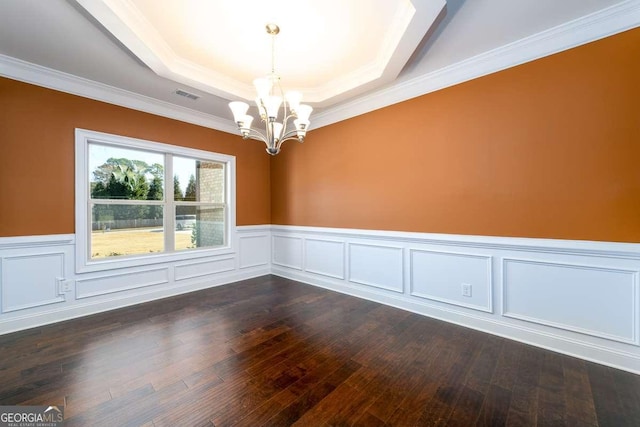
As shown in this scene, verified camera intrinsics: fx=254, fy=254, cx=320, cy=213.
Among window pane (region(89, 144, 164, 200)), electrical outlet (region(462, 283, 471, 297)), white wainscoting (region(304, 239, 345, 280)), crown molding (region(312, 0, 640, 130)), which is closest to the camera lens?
crown molding (region(312, 0, 640, 130))

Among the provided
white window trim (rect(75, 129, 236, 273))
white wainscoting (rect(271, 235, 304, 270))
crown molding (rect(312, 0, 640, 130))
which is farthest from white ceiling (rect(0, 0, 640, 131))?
white wainscoting (rect(271, 235, 304, 270))

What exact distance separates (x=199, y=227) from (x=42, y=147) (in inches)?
78.9

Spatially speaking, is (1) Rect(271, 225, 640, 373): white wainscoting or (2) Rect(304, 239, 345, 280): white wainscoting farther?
(2) Rect(304, 239, 345, 280): white wainscoting

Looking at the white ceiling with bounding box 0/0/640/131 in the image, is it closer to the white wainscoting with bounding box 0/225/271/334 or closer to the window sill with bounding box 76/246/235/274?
the white wainscoting with bounding box 0/225/271/334

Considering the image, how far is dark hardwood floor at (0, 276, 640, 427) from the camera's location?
1555mm

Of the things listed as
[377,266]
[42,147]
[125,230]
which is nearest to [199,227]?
[125,230]

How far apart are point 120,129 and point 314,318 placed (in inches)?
134

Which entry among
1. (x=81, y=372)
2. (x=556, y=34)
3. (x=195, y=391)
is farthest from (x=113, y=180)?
(x=556, y=34)

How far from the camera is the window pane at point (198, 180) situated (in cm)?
390

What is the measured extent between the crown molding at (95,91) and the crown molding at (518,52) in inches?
98.0

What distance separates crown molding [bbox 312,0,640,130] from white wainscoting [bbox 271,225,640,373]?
1.69 meters

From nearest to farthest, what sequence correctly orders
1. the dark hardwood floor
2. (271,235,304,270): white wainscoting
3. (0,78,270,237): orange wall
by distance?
1. the dark hardwood floor
2. (0,78,270,237): orange wall
3. (271,235,304,270): white wainscoting

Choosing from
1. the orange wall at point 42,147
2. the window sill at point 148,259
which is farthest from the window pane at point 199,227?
the orange wall at point 42,147

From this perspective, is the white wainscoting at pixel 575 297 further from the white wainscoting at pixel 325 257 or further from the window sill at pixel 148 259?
the window sill at pixel 148 259
